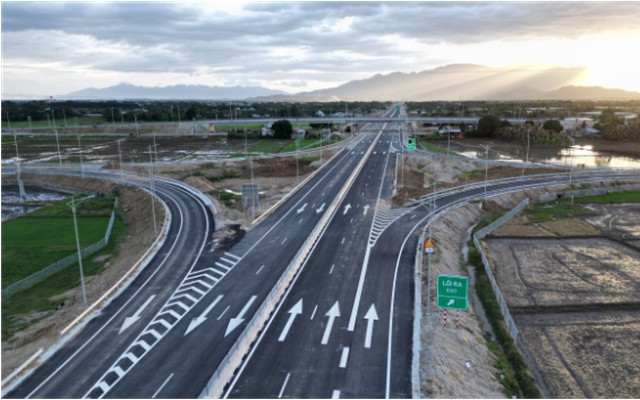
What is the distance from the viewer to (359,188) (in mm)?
79375

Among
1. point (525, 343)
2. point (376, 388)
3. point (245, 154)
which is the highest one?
point (245, 154)

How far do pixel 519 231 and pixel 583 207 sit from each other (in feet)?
73.5

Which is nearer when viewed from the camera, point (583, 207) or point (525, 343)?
point (525, 343)

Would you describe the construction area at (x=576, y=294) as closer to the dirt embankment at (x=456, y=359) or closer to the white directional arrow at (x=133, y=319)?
the dirt embankment at (x=456, y=359)

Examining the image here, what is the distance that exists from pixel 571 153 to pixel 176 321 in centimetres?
13217

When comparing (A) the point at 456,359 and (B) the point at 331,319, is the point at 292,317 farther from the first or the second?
(A) the point at 456,359

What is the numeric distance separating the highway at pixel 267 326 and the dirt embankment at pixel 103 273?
2.16m

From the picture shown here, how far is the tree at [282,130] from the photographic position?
16000 cm

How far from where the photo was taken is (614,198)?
265 feet

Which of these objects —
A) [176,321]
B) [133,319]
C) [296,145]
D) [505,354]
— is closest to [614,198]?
[505,354]

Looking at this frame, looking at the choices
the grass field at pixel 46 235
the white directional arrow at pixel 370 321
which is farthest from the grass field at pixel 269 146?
the white directional arrow at pixel 370 321

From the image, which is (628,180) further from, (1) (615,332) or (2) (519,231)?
(1) (615,332)

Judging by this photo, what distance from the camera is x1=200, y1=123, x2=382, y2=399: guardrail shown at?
23.9m

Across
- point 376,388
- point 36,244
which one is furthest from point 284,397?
point 36,244
